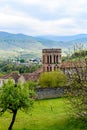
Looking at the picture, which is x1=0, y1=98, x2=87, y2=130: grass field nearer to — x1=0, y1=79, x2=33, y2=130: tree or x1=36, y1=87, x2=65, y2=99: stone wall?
x1=0, y1=79, x2=33, y2=130: tree

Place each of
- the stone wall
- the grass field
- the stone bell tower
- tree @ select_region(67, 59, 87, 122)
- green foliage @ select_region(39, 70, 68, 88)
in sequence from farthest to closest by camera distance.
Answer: the stone bell tower < green foliage @ select_region(39, 70, 68, 88) < the stone wall < the grass field < tree @ select_region(67, 59, 87, 122)

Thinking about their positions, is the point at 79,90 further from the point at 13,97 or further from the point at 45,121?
the point at 45,121

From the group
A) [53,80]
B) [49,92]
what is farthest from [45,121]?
[53,80]

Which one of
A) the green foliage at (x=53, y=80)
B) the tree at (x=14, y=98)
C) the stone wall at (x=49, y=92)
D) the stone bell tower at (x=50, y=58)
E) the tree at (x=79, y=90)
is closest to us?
the tree at (x=79, y=90)

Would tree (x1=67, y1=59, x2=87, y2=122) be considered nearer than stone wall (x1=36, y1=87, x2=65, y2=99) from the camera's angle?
Yes

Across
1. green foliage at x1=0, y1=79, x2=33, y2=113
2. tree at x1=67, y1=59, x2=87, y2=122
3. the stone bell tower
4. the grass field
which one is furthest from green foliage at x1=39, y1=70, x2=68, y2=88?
the stone bell tower

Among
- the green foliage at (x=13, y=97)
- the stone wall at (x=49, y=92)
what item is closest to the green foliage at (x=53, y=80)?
the stone wall at (x=49, y=92)

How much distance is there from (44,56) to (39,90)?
53.1 m

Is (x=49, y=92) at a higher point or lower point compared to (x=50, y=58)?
lower

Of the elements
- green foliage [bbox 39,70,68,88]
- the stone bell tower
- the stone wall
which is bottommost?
the stone wall

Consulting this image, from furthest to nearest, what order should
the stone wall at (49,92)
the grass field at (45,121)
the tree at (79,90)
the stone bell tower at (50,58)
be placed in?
→ the stone bell tower at (50,58) < the stone wall at (49,92) < the grass field at (45,121) < the tree at (79,90)

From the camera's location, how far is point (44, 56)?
373 feet

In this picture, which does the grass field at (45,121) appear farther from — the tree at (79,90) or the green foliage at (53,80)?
the green foliage at (53,80)

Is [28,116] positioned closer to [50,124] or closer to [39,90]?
[50,124]
